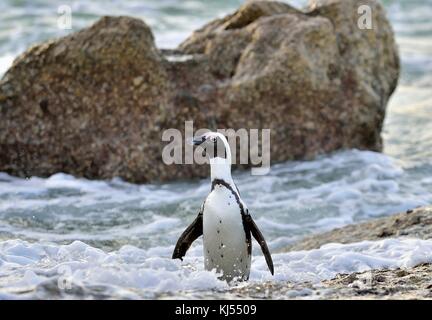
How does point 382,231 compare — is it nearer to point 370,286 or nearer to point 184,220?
point 184,220

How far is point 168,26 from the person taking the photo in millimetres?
20078

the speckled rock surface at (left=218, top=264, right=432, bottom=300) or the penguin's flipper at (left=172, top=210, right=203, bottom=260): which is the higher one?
the speckled rock surface at (left=218, top=264, right=432, bottom=300)

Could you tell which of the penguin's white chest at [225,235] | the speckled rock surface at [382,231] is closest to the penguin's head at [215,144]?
the penguin's white chest at [225,235]

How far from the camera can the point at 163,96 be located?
381 inches

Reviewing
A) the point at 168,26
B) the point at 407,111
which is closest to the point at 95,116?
the point at 407,111

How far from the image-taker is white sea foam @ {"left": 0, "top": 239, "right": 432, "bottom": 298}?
4.92 meters

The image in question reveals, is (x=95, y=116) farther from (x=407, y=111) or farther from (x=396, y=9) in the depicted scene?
(x=396, y=9)

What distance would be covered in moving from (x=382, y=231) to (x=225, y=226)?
6.19ft

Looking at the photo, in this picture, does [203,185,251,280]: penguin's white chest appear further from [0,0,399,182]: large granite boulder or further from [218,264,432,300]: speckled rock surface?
[0,0,399,182]: large granite boulder

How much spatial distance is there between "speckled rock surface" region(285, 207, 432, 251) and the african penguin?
4.72 ft

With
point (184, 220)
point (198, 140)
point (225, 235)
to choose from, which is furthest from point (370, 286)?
point (184, 220)

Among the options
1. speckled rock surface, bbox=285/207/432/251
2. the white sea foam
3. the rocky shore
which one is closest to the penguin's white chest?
the white sea foam
